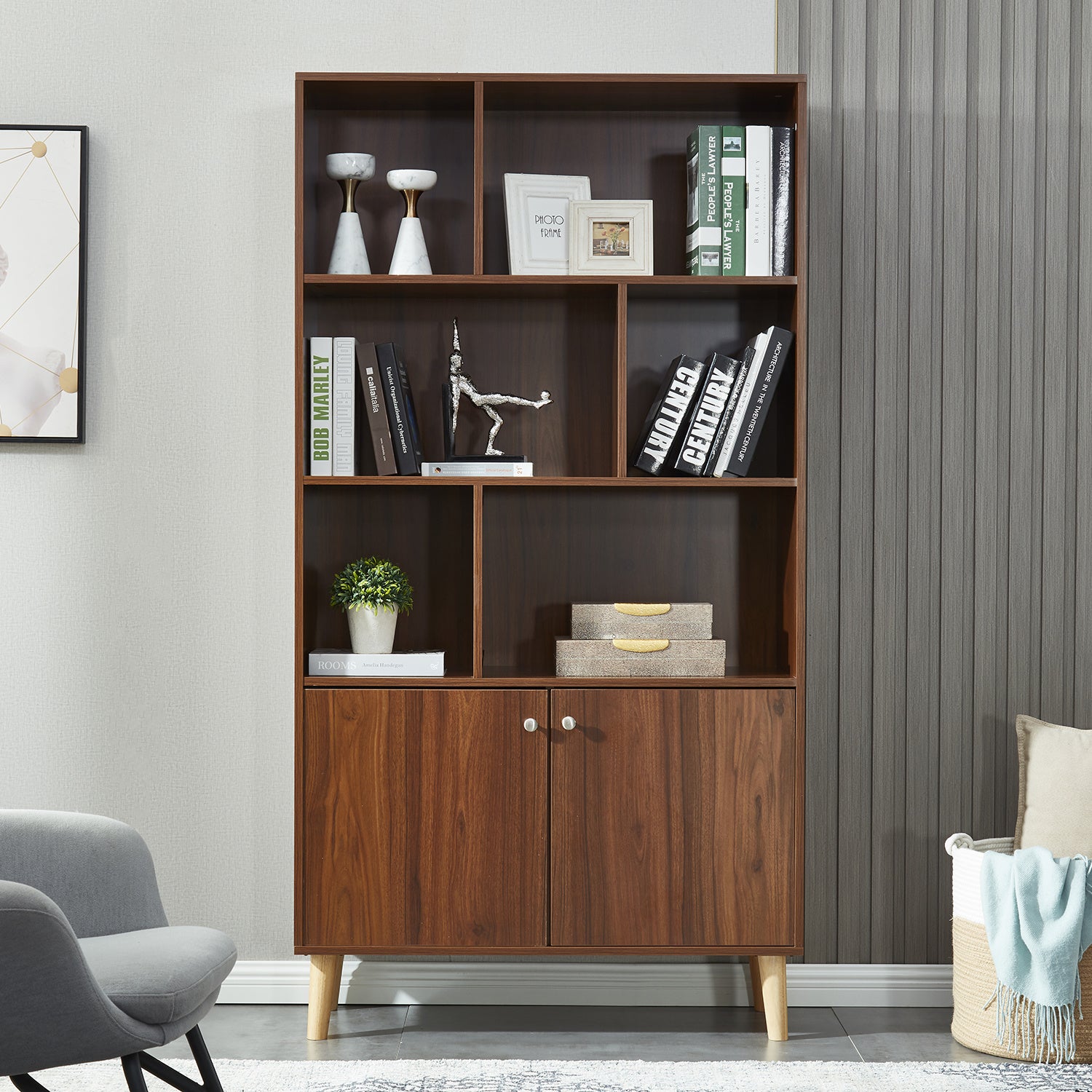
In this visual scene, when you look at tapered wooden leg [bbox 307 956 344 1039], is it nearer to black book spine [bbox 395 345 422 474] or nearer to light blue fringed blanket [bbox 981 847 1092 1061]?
black book spine [bbox 395 345 422 474]

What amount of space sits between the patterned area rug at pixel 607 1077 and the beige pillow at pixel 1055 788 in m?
0.44

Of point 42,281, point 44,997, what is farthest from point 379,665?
point 42,281

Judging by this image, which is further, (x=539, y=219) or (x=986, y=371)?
(x=986, y=371)

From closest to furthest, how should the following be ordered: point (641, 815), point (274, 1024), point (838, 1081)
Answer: point (838, 1081) → point (641, 815) → point (274, 1024)

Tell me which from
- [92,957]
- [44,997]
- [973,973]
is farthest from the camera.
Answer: [973,973]

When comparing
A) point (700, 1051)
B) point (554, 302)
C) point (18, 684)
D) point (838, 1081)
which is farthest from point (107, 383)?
point (838, 1081)

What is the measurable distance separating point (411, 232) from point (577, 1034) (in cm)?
179

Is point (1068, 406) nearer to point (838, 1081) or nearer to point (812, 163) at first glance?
point (812, 163)

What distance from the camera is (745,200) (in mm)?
2387

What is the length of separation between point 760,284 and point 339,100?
1.04 metres

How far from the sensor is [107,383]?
2.62 m

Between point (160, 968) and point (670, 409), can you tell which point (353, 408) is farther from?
point (160, 968)

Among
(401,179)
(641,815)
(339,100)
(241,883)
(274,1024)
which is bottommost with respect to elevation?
(274,1024)

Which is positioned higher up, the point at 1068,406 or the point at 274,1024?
the point at 1068,406
